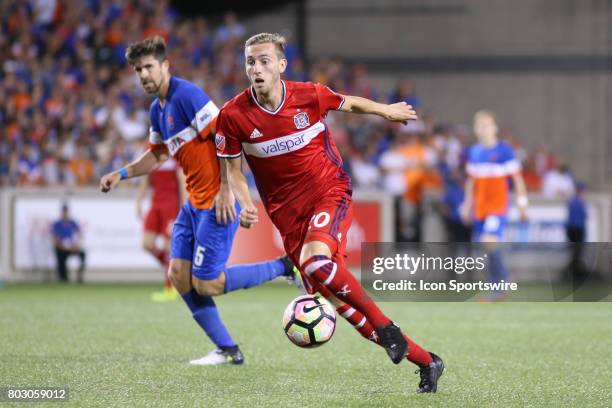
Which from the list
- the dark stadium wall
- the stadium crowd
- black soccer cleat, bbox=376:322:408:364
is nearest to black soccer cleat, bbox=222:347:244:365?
black soccer cleat, bbox=376:322:408:364

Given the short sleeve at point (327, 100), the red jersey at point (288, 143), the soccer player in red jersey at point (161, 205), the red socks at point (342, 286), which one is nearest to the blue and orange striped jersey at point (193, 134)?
the red jersey at point (288, 143)

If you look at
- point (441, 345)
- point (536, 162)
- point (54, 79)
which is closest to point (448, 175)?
point (536, 162)

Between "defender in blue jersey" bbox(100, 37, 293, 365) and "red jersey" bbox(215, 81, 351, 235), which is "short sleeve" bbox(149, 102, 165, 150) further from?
"red jersey" bbox(215, 81, 351, 235)

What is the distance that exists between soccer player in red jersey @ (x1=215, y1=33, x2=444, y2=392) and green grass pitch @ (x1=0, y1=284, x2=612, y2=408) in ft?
2.06

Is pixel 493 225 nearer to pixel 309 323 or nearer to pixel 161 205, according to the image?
pixel 161 205

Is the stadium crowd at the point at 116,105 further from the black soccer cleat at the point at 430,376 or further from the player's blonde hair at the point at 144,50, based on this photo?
the black soccer cleat at the point at 430,376

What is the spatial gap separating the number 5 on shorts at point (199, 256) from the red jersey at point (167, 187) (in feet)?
17.0

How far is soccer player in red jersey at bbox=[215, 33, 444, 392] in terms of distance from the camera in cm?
616

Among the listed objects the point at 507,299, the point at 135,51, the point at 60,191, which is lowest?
the point at 507,299

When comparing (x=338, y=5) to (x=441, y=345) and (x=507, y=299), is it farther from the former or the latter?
(x=441, y=345)

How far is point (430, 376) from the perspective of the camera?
601 cm

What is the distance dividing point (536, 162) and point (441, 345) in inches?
558

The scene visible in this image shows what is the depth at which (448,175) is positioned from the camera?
18656mm

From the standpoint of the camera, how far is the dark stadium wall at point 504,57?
994 inches
